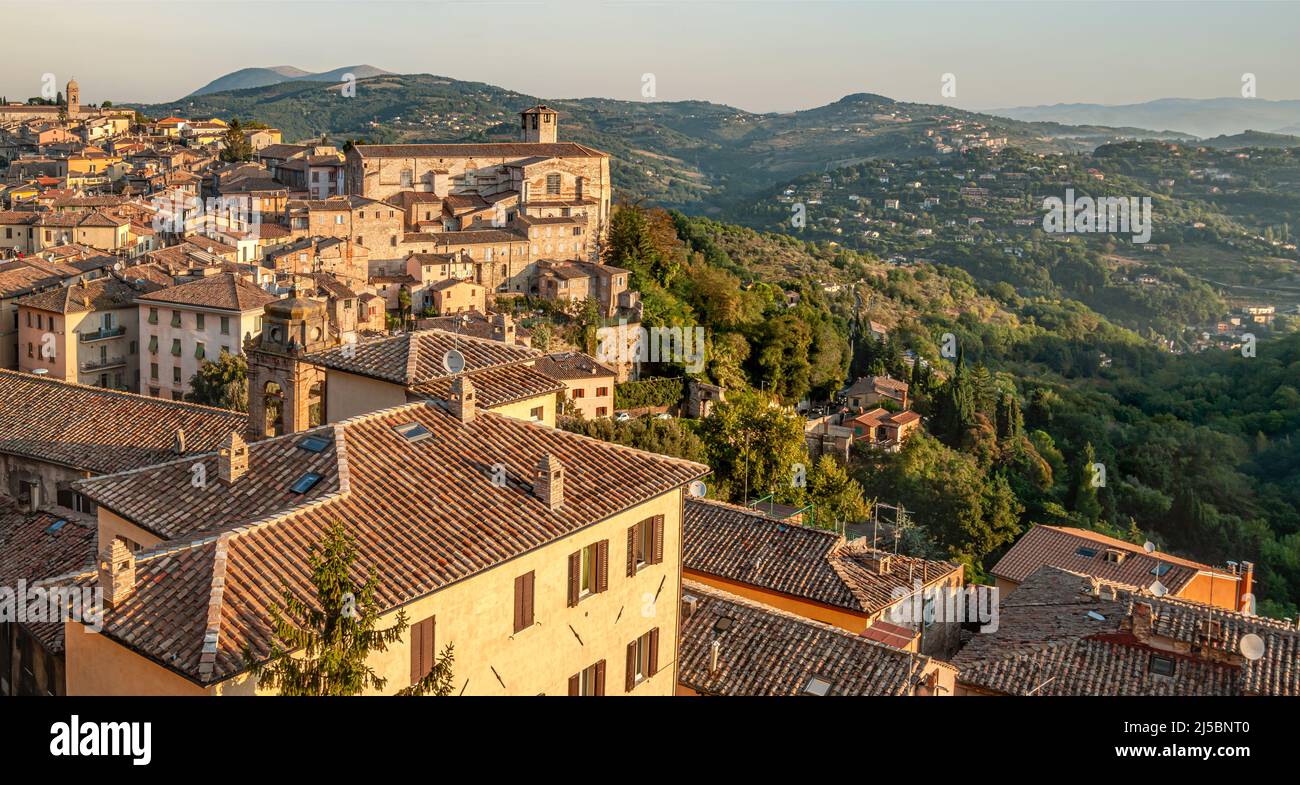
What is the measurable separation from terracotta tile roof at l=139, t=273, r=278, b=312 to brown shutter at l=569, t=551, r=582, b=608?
27198 millimetres

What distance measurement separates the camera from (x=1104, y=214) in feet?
323

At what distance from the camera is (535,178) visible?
5475 centimetres

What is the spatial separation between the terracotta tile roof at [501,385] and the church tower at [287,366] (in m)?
1.98

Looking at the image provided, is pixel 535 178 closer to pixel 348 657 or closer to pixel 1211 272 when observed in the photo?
pixel 348 657

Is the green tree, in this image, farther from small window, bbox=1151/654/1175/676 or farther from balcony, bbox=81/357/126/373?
small window, bbox=1151/654/1175/676

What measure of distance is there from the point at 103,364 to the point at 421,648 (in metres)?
33.2

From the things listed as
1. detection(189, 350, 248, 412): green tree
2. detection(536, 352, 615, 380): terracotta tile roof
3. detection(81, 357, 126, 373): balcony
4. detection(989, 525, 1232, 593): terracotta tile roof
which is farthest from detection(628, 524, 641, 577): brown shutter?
detection(81, 357, 126, 373): balcony

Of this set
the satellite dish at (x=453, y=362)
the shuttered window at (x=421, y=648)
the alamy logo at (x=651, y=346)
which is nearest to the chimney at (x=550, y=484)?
the shuttered window at (x=421, y=648)

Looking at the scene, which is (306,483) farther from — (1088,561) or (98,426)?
(1088,561)

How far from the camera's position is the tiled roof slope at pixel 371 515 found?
7949 millimetres

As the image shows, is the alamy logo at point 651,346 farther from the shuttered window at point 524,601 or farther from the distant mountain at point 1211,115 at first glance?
the distant mountain at point 1211,115

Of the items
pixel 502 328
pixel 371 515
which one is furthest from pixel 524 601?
pixel 502 328

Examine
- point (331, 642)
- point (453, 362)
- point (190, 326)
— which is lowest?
point (331, 642)
